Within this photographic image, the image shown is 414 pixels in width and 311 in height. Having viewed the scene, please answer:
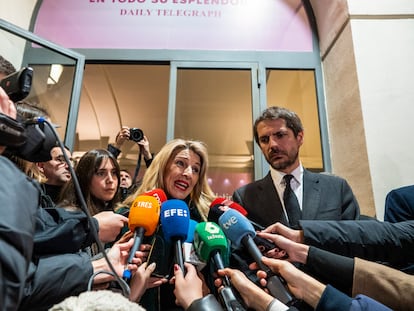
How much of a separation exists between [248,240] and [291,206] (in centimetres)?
50

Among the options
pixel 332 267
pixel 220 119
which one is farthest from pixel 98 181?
pixel 220 119

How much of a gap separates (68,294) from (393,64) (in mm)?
2376

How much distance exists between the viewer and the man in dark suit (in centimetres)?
132

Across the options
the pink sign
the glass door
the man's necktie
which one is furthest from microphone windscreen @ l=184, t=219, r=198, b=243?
the glass door

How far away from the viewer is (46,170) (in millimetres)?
1570

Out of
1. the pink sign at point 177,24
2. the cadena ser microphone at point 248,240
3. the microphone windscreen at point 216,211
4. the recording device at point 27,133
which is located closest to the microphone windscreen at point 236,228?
the cadena ser microphone at point 248,240

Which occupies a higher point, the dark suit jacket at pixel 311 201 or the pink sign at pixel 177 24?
the pink sign at pixel 177 24

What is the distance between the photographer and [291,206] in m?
1.35

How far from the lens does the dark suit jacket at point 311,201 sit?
1304 mm

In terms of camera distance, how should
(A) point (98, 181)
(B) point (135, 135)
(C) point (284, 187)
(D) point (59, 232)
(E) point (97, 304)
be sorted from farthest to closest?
1. (B) point (135, 135)
2. (A) point (98, 181)
3. (C) point (284, 187)
4. (D) point (59, 232)
5. (E) point (97, 304)

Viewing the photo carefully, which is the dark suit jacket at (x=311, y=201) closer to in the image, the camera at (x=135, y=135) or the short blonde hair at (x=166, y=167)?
the short blonde hair at (x=166, y=167)

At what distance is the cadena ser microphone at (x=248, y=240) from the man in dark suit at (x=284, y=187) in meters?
0.43

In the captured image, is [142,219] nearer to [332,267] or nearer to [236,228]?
[236,228]

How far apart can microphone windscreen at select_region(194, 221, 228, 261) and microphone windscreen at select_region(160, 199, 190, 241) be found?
0.16 feet
